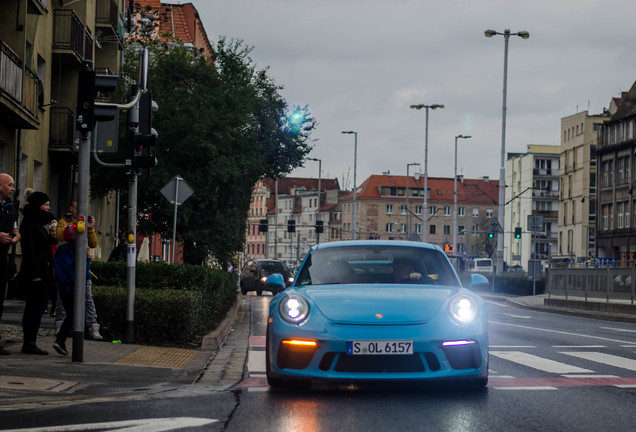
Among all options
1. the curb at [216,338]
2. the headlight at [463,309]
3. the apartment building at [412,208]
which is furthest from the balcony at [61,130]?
the apartment building at [412,208]

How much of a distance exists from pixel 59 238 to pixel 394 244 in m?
4.38

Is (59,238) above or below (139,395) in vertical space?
above

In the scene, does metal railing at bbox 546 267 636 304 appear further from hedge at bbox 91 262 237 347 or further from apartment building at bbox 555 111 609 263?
apartment building at bbox 555 111 609 263

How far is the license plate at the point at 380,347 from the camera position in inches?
337

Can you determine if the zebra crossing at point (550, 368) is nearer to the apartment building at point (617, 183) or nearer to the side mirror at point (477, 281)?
the side mirror at point (477, 281)

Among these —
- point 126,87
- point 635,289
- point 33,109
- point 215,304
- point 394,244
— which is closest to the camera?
point 394,244

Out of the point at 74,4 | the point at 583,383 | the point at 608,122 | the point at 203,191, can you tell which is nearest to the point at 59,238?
the point at 583,383

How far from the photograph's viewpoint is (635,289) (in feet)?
104

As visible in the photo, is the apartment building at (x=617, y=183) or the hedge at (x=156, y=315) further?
the apartment building at (x=617, y=183)

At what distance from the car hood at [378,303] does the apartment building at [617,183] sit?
6954 centimetres

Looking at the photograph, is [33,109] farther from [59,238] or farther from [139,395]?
[139,395]

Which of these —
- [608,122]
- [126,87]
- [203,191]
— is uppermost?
[608,122]

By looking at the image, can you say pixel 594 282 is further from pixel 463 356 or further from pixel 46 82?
pixel 463 356

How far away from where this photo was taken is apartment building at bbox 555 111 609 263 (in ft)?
334
